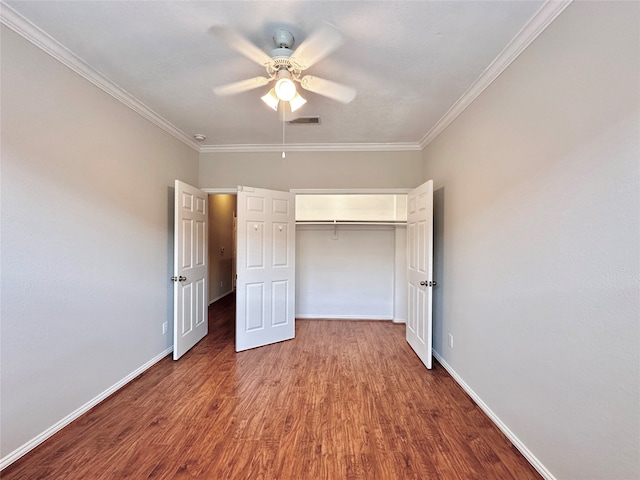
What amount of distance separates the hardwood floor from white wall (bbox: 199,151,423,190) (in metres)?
2.26

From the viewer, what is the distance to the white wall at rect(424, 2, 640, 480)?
116 centimetres

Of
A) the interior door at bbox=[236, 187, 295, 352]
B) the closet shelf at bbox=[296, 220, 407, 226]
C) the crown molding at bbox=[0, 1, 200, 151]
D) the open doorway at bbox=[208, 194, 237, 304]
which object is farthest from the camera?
the open doorway at bbox=[208, 194, 237, 304]

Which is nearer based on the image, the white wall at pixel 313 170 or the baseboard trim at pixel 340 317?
the white wall at pixel 313 170

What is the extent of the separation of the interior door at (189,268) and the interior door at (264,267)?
0.56 meters

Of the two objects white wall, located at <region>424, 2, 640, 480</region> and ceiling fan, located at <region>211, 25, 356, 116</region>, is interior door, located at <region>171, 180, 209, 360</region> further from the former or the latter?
white wall, located at <region>424, 2, 640, 480</region>

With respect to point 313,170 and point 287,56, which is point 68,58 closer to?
point 287,56

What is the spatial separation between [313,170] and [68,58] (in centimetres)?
256

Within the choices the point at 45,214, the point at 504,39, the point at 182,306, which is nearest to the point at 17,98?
the point at 45,214

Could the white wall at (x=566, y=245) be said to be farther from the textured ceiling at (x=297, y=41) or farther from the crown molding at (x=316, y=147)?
the crown molding at (x=316, y=147)

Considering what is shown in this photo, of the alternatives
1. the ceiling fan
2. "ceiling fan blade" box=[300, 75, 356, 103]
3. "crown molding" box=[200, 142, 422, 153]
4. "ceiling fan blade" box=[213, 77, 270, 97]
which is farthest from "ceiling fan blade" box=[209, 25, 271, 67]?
"crown molding" box=[200, 142, 422, 153]

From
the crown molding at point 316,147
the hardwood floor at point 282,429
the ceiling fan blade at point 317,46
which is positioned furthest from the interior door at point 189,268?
the ceiling fan blade at point 317,46

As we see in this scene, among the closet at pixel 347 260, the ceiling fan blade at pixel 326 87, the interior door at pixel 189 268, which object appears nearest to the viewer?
the ceiling fan blade at pixel 326 87

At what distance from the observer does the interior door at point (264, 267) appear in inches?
133

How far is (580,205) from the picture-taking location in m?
1.35
